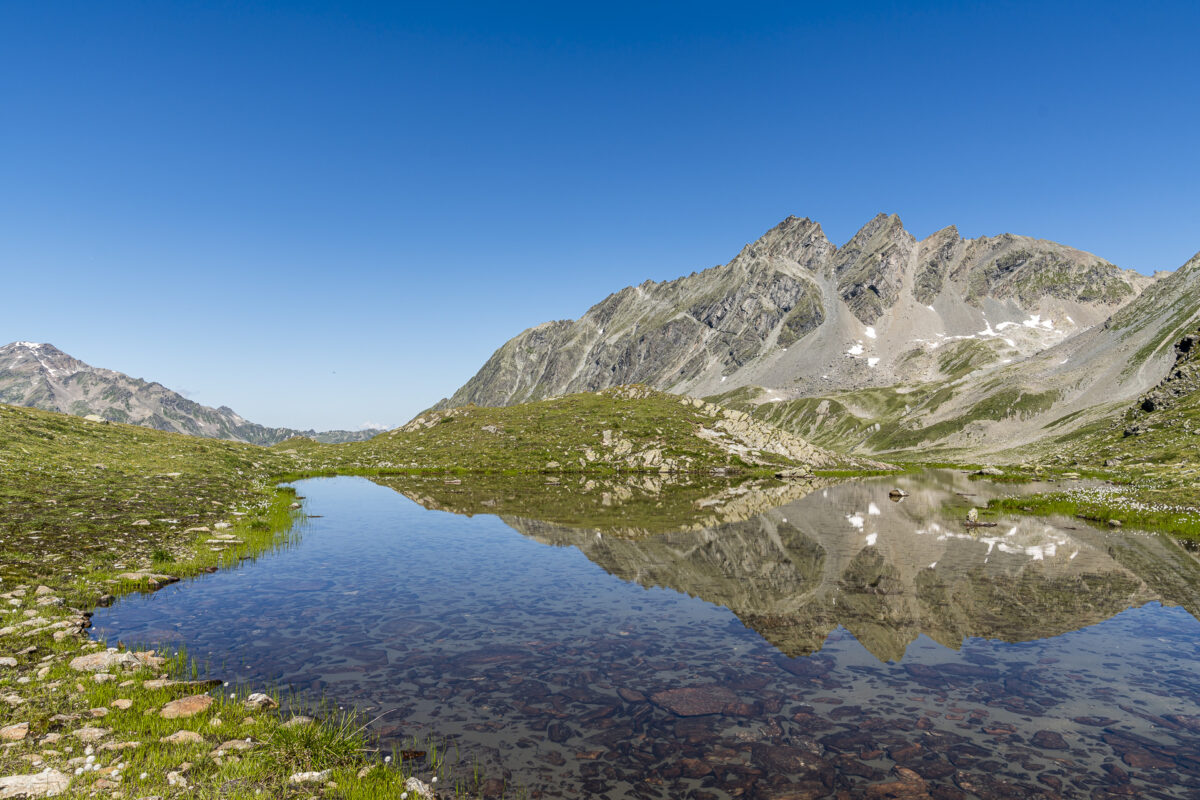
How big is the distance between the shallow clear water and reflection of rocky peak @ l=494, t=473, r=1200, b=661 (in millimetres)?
183

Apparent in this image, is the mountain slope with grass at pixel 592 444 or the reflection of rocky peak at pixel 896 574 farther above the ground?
the mountain slope with grass at pixel 592 444

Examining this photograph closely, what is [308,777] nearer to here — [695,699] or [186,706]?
[186,706]

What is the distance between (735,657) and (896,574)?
1459 centimetres

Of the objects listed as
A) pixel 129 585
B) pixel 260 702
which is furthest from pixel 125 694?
pixel 129 585

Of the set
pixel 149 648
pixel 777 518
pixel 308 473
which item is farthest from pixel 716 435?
pixel 149 648

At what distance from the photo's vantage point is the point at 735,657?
56.5ft

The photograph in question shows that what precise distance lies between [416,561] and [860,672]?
2107cm

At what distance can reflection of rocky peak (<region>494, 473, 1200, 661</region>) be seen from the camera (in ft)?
67.9

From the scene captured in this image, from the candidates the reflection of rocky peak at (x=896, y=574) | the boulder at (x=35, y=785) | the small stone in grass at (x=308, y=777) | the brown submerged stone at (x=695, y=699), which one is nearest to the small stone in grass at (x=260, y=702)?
the small stone in grass at (x=308, y=777)

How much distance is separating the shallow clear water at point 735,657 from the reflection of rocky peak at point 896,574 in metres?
0.18

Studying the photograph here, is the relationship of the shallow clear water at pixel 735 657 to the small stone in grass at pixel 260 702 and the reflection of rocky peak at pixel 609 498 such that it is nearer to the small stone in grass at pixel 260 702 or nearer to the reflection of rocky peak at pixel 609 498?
the small stone in grass at pixel 260 702

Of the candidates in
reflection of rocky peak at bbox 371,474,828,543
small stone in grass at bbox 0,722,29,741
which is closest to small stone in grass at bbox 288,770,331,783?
small stone in grass at bbox 0,722,29,741

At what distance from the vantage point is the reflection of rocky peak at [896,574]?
67.9ft

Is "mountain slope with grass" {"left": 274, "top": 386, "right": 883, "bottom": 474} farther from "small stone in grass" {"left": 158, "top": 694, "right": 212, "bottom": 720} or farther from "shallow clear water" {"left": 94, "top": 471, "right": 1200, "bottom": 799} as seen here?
"small stone in grass" {"left": 158, "top": 694, "right": 212, "bottom": 720}
